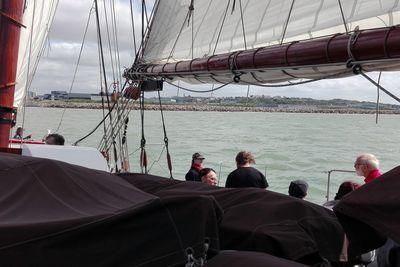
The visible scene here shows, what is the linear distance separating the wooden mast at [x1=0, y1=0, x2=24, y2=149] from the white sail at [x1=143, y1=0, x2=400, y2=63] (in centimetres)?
184

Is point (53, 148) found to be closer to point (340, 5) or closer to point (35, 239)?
point (340, 5)

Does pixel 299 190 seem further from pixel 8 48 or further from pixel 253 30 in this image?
pixel 8 48

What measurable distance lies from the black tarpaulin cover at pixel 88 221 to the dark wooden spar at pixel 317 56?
147cm

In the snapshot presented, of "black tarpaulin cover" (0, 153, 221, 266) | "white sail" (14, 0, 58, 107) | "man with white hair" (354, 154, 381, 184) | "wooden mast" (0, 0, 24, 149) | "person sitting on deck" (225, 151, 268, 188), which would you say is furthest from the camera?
"white sail" (14, 0, 58, 107)

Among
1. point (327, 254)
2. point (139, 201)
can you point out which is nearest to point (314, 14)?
point (327, 254)

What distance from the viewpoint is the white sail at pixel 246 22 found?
154 inches

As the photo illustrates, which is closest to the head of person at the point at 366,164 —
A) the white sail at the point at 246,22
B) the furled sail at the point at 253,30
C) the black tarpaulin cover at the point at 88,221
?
the furled sail at the point at 253,30

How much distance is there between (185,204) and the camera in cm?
235

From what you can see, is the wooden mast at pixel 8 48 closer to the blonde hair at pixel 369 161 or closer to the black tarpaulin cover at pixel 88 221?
the black tarpaulin cover at pixel 88 221

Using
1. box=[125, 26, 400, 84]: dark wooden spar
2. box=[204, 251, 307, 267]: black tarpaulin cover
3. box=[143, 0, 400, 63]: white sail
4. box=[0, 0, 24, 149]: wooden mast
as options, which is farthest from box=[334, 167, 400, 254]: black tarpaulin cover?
box=[0, 0, 24, 149]: wooden mast

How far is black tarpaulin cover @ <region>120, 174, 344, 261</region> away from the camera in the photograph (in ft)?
8.57

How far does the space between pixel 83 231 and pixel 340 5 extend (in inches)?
110

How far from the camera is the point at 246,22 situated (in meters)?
5.16

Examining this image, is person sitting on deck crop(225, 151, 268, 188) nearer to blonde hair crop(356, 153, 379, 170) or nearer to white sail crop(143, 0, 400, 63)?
blonde hair crop(356, 153, 379, 170)
